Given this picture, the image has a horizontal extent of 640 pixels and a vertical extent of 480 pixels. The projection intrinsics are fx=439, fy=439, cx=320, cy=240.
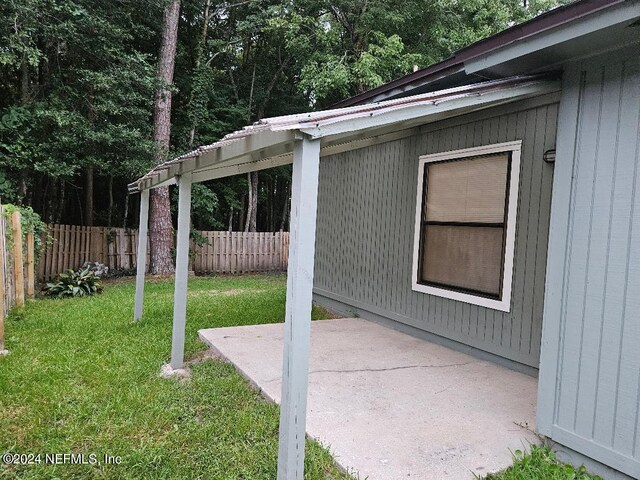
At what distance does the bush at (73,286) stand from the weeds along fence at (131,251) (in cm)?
95

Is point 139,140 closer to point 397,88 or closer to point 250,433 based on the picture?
point 397,88

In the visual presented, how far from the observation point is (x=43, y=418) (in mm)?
2795

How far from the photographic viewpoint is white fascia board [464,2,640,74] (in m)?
1.92

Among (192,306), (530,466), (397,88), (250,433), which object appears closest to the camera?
(530,466)

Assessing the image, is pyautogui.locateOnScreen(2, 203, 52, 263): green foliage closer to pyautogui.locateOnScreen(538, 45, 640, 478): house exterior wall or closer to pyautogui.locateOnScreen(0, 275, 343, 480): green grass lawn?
pyautogui.locateOnScreen(0, 275, 343, 480): green grass lawn

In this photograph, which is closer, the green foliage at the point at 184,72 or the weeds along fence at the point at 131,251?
the green foliage at the point at 184,72

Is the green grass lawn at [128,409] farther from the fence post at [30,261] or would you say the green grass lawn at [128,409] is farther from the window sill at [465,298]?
the window sill at [465,298]

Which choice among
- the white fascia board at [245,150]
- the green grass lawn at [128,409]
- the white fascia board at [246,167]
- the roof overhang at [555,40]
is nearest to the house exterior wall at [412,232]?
the roof overhang at [555,40]

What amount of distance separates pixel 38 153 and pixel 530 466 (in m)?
8.74

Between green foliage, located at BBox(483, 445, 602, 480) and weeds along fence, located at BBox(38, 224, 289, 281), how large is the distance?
27.0 ft

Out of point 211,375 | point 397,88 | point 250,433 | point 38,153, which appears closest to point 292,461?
point 250,433

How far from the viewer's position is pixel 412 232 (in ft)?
15.9

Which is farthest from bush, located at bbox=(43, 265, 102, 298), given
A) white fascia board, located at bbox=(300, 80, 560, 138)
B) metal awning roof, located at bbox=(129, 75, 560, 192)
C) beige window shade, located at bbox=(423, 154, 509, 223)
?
white fascia board, located at bbox=(300, 80, 560, 138)

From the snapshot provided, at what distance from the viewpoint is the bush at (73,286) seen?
24.1ft
